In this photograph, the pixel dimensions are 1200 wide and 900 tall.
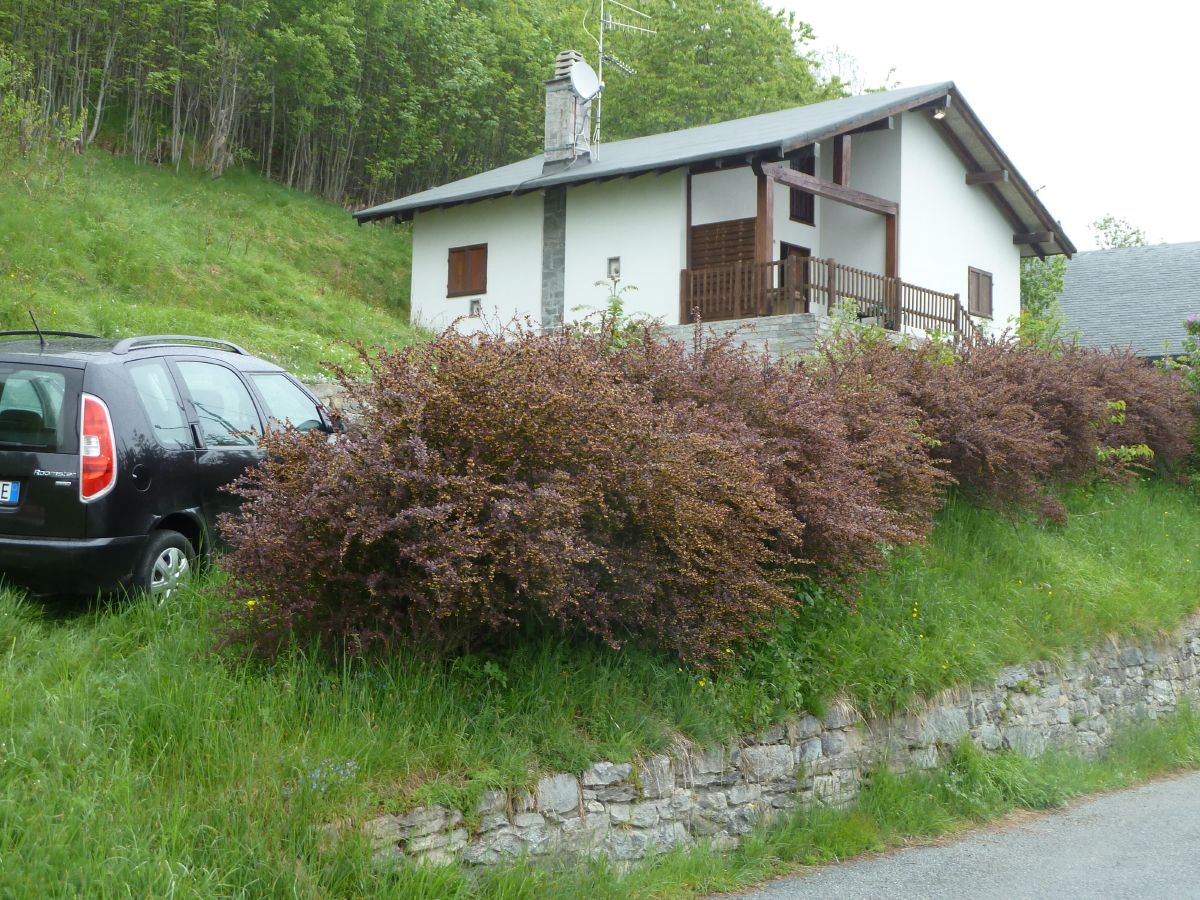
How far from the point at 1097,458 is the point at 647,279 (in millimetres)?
11370

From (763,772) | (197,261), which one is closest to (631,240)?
(197,261)

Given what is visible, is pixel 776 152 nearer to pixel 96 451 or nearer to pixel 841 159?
pixel 841 159

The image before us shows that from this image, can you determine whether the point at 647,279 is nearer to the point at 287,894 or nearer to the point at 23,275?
the point at 23,275

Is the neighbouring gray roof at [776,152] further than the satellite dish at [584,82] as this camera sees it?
No

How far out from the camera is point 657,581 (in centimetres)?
635

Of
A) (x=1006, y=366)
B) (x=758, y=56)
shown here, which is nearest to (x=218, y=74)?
(x=758, y=56)

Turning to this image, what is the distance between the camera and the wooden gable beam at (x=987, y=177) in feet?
86.7

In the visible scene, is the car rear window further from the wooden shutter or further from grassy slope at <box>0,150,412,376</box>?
the wooden shutter

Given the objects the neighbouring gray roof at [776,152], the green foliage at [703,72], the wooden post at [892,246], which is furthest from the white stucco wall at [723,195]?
the green foliage at [703,72]

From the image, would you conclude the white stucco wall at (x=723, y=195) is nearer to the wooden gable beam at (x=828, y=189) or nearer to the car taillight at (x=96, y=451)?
the wooden gable beam at (x=828, y=189)

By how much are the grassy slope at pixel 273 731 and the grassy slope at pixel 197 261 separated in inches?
284

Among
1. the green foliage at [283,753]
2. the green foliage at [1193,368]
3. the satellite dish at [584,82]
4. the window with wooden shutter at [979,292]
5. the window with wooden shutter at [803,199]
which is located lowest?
the green foliage at [283,753]

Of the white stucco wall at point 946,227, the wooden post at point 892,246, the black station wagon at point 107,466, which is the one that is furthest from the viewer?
the white stucco wall at point 946,227

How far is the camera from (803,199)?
25.4 metres
